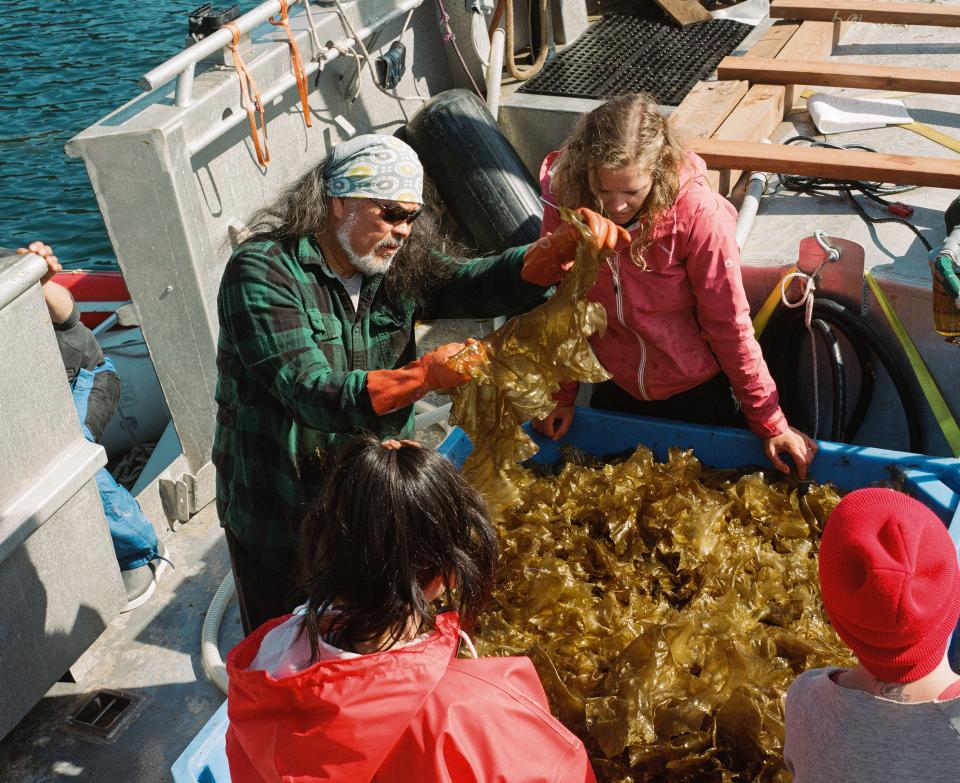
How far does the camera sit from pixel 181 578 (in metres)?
3.95

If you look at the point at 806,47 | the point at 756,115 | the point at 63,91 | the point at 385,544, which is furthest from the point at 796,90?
the point at 63,91

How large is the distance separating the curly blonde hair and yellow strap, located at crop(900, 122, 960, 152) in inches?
106

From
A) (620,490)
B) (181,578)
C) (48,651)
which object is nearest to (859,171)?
(620,490)

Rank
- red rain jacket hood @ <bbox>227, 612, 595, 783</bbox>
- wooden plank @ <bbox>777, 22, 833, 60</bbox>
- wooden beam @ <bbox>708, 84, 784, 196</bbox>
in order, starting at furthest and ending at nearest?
wooden plank @ <bbox>777, 22, 833, 60</bbox> < wooden beam @ <bbox>708, 84, 784, 196</bbox> < red rain jacket hood @ <bbox>227, 612, 595, 783</bbox>

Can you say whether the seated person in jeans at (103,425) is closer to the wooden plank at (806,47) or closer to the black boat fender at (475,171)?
the black boat fender at (475,171)

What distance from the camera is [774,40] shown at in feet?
18.8

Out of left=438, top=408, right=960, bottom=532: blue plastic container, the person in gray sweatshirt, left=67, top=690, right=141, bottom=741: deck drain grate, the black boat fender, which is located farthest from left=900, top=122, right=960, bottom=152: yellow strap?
left=67, top=690, right=141, bottom=741: deck drain grate

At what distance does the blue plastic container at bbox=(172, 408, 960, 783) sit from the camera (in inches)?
110

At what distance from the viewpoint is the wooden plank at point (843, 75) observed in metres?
4.85

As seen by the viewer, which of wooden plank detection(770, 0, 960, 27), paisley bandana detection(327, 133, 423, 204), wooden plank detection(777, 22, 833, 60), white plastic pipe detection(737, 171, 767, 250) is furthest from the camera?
wooden plank detection(770, 0, 960, 27)

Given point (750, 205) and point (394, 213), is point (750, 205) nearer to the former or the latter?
point (750, 205)

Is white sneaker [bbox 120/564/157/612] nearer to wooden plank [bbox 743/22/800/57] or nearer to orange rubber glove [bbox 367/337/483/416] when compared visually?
orange rubber glove [bbox 367/337/483/416]

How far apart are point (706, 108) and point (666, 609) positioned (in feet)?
10.0

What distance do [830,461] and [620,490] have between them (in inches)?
26.0
